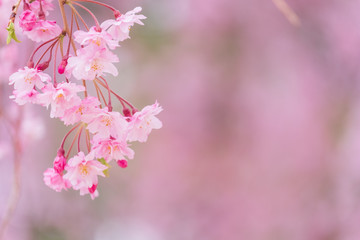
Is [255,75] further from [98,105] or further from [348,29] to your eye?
[98,105]

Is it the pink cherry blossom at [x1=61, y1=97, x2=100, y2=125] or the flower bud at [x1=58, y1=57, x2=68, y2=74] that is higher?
the flower bud at [x1=58, y1=57, x2=68, y2=74]

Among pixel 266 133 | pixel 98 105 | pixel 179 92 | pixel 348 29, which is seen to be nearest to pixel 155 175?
pixel 179 92

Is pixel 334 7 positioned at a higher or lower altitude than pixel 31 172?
higher

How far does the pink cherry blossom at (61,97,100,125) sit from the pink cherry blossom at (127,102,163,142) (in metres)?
0.04

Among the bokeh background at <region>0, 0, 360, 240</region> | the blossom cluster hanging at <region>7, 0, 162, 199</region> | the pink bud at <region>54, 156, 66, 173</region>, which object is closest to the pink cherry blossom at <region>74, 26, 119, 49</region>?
the blossom cluster hanging at <region>7, 0, 162, 199</region>


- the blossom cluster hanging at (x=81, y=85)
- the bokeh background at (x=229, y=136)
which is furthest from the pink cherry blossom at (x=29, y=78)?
the bokeh background at (x=229, y=136)

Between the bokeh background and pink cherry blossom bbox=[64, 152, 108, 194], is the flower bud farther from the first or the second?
the bokeh background

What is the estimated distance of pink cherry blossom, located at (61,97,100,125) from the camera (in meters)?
0.36

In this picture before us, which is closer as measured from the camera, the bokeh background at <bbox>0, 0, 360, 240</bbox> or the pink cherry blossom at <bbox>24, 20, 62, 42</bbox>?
the pink cherry blossom at <bbox>24, 20, 62, 42</bbox>

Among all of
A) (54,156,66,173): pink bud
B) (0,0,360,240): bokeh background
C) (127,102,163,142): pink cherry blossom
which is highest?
(0,0,360,240): bokeh background

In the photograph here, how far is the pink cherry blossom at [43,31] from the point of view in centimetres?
37

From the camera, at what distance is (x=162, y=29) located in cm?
186

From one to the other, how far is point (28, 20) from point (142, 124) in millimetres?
123

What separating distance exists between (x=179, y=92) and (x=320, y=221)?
0.86 meters
